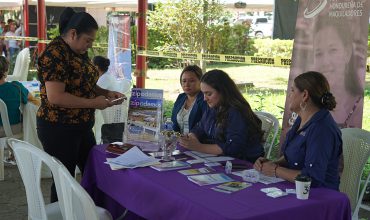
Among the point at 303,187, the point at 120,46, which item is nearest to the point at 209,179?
the point at 303,187

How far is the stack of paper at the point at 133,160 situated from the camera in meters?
2.64

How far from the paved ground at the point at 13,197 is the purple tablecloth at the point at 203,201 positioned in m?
1.64

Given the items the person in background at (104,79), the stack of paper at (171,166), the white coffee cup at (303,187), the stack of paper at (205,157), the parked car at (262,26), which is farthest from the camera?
the parked car at (262,26)

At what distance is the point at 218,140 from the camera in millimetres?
3119

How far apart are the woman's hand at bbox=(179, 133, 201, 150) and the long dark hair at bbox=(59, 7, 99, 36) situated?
889 mm

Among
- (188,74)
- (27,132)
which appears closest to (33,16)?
(27,132)

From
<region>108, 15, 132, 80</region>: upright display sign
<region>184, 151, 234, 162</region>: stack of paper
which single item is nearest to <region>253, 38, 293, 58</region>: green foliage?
<region>108, 15, 132, 80</region>: upright display sign

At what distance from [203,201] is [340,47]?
2195 mm

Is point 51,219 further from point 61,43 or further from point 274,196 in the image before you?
point 274,196

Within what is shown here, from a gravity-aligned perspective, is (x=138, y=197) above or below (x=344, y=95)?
below

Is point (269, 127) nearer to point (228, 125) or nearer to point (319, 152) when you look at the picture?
point (228, 125)

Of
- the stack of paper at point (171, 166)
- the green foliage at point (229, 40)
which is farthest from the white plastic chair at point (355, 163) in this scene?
the green foliage at point (229, 40)

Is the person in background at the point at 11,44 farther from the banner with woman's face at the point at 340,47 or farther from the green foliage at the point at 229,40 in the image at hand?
the banner with woman's face at the point at 340,47

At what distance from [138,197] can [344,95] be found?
206 cm
